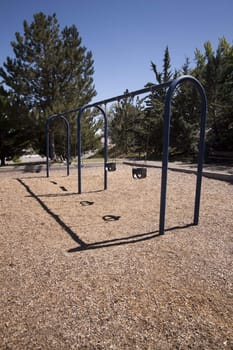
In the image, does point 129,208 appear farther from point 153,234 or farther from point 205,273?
point 205,273

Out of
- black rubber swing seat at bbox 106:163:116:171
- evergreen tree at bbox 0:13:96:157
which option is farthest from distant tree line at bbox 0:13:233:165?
black rubber swing seat at bbox 106:163:116:171

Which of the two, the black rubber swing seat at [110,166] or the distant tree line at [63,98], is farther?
the distant tree line at [63,98]

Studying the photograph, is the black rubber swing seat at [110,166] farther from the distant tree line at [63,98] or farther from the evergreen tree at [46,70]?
the evergreen tree at [46,70]

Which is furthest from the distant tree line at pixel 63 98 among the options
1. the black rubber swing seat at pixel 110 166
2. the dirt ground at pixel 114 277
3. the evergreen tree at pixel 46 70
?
the dirt ground at pixel 114 277

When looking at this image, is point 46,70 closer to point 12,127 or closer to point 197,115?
point 12,127

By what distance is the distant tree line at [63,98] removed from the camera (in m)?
8.55

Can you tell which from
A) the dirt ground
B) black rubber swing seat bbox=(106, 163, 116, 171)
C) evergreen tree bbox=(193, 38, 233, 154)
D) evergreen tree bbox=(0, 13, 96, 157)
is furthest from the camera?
evergreen tree bbox=(193, 38, 233, 154)

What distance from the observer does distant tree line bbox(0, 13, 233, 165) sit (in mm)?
8555

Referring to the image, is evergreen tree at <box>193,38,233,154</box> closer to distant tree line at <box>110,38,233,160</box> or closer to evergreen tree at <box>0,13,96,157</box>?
distant tree line at <box>110,38,233,160</box>

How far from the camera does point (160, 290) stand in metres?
1.93

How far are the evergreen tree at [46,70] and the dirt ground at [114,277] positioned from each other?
5.58 m

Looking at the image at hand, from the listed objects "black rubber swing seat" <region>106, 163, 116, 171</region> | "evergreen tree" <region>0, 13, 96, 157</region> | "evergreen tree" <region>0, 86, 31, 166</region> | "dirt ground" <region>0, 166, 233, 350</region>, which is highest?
"evergreen tree" <region>0, 13, 96, 157</region>

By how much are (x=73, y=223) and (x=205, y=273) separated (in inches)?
76.7

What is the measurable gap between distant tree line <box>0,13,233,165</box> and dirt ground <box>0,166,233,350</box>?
3926 mm
